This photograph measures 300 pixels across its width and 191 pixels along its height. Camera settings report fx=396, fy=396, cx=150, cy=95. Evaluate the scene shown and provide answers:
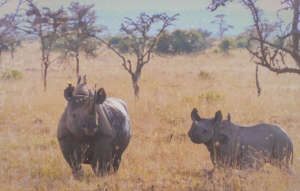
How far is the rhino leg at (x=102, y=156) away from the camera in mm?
5660

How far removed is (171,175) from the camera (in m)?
6.59

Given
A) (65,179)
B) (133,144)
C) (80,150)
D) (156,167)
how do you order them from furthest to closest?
(133,144)
(156,167)
(65,179)
(80,150)

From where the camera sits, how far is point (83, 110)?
5.15 meters

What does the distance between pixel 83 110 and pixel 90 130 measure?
0.29 m

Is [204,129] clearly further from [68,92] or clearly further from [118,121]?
[68,92]

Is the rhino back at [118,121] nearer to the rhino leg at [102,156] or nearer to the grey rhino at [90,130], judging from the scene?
the grey rhino at [90,130]

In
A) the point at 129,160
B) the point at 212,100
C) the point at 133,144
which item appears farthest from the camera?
the point at 212,100

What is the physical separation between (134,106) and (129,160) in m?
5.06

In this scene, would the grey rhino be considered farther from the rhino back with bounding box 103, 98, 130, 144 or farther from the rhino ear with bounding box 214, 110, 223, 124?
the rhino ear with bounding box 214, 110, 223, 124

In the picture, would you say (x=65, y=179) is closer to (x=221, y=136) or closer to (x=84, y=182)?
Answer: (x=84, y=182)

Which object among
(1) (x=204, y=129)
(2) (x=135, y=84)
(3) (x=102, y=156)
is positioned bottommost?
(3) (x=102, y=156)

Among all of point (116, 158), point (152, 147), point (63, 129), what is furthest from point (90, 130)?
point (152, 147)

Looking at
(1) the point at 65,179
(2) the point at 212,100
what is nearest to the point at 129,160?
(1) the point at 65,179

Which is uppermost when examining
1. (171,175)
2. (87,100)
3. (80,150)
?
(87,100)
